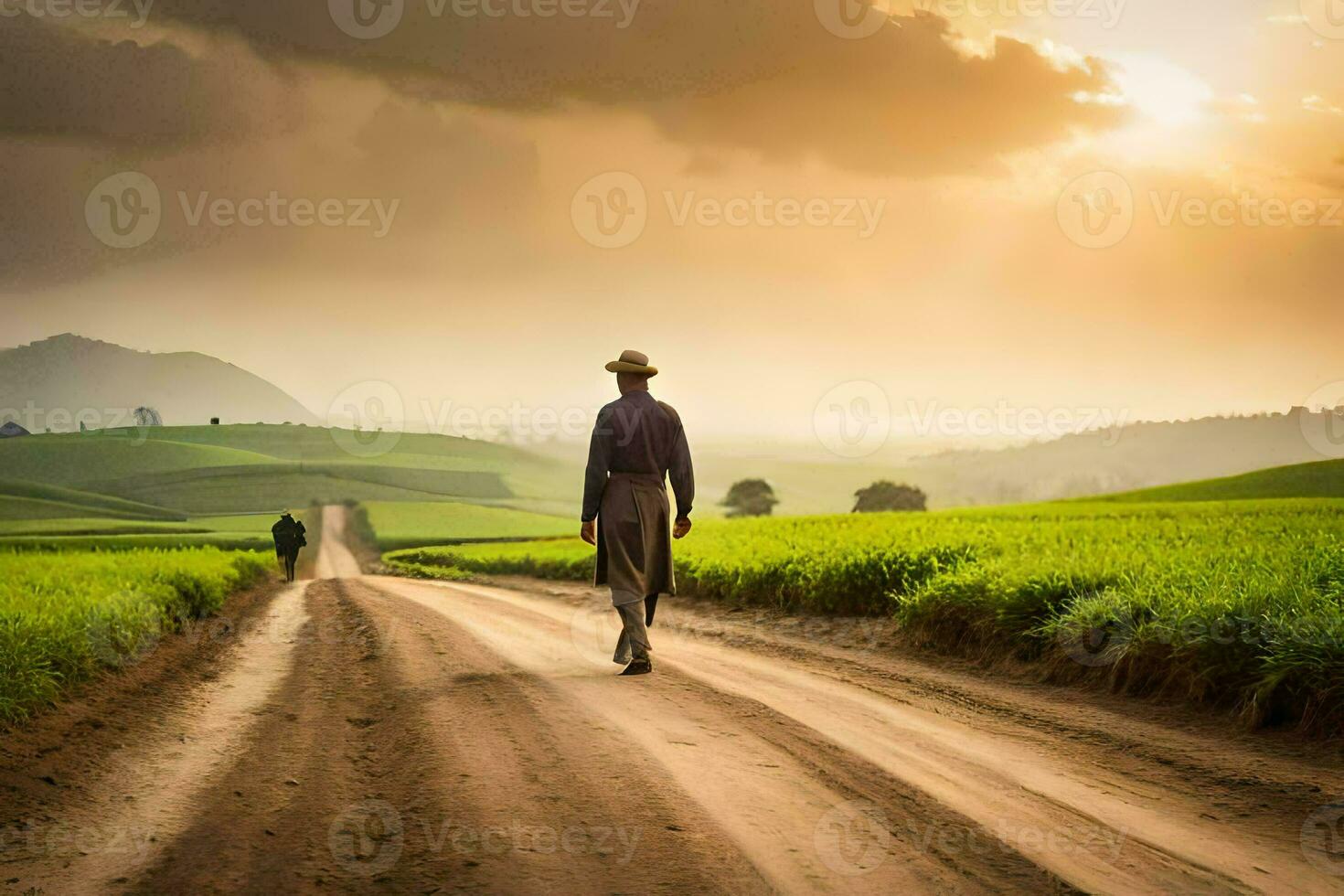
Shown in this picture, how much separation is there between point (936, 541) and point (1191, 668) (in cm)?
745

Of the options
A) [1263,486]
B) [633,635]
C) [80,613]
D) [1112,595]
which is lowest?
[80,613]

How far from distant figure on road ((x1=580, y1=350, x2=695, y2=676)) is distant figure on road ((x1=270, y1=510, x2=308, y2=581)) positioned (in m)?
21.6

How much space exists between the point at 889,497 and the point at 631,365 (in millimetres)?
55266

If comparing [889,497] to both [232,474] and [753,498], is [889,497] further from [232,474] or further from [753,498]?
[232,474]

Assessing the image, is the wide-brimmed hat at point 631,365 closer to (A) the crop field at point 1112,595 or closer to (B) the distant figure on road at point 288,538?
(A) the crop field at point 1112,595

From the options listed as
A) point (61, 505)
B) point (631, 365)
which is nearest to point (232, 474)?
point (61, 505)

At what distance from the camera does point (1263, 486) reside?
45.9m

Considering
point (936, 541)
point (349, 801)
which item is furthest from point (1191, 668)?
point (936, 541)

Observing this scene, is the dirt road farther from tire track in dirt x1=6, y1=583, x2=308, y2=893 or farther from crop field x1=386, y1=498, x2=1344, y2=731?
crop field x1=386, y1=498, x2=1344, y2=731

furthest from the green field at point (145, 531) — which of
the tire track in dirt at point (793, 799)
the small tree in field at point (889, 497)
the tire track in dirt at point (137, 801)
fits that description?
the small tree in field at point (889, 497)

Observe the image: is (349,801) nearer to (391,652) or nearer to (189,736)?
(189,736)

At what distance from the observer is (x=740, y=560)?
16.5 meters

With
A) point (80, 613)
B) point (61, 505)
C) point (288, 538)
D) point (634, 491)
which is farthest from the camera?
point (61, 505)

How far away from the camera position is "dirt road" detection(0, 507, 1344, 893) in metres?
3.89
